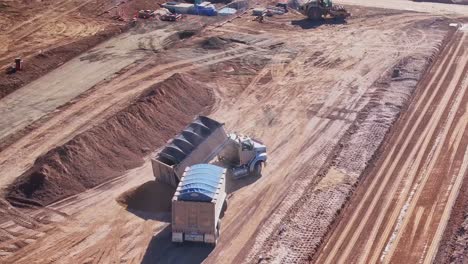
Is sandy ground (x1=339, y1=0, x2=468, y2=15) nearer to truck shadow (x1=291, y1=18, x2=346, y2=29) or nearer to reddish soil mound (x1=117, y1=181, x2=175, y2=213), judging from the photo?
truck shadow (x1=291, y1=18, x2=346, y2=29)

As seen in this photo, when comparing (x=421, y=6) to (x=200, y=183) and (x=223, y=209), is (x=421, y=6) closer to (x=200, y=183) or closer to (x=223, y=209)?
(x=223, y=209)

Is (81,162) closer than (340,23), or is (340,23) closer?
(81,162)

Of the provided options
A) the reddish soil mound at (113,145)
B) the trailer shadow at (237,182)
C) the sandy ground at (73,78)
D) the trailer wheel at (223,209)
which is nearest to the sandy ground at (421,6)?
the sandy ground at (73,78)

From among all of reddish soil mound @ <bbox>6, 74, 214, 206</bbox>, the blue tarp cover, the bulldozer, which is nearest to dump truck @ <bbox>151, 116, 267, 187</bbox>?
the blue tarp cover

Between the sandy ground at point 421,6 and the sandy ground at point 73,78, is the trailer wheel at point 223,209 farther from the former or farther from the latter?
the sandy ground at point 421,6

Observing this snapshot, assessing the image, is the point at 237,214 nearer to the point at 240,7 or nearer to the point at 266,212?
the point at 266,212

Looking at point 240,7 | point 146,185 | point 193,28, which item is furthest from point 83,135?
point 240,7
